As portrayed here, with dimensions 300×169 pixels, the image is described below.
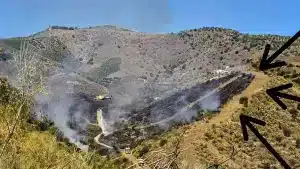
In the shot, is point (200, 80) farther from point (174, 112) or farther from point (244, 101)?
point (244, 101)

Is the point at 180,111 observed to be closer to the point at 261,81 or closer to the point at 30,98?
the point at 261,81

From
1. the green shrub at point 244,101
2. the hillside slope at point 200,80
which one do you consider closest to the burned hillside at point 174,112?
the hillside slope at point 200,80

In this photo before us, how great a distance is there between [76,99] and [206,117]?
229ft

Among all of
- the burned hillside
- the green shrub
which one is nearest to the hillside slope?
the green shrub

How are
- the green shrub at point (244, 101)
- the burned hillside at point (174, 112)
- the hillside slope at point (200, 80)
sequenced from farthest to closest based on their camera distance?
the burned hillside at point (174, 112) < the green shrub at point (244, 101) < the hillside slope at point (200, 80)

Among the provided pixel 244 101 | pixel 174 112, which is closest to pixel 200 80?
pixel 174 112

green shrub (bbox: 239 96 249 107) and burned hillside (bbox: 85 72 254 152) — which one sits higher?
green shrub (bbox: 239 96 249 107)

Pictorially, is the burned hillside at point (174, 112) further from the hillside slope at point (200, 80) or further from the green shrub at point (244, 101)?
the green shrub at point (244, 101)

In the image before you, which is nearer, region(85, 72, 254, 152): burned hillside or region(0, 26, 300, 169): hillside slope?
region(0, 26, 300, 169): hillside slope

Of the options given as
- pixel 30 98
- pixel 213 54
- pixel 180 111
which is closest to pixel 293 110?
pixel 180 111

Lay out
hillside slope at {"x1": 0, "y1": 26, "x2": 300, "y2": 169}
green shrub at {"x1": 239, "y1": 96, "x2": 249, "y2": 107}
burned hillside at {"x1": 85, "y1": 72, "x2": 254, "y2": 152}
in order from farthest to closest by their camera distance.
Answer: burned hillside at {"x1": 85, "y1": 72, "x2": 254, "y2": 152} < green shrub at {"x1": 239, "y1": 96, "x2": 249, "y2": 107} < hillside slope at {"x1": 0, "y1": 26, "x2": 300, "y2": 169}

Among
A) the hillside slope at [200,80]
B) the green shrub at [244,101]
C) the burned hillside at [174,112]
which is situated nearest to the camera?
the hillside slope at [200,80]

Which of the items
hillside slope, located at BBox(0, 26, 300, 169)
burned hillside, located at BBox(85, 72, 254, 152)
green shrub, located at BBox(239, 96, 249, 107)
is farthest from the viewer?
burned hillside, located at BBox(85, 72, 254, 152)

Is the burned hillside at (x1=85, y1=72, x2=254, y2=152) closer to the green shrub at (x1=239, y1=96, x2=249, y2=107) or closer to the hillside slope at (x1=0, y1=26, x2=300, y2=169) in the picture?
the hillside slope at (x1=0, y1=26, x2=300, y2=169)
